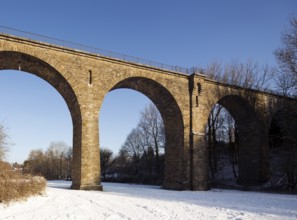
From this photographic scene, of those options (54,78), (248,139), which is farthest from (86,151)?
(248,139)

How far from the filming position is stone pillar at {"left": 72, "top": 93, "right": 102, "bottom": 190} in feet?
61.8

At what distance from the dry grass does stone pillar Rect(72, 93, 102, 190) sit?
4.63m

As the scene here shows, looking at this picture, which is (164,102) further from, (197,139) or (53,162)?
(53,162)

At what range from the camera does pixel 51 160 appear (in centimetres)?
8875

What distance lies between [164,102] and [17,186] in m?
14.1

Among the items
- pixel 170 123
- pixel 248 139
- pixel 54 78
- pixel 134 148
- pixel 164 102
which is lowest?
pixel 248 139

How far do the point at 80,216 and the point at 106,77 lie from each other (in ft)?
39.5

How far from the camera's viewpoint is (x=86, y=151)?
62.6 feet

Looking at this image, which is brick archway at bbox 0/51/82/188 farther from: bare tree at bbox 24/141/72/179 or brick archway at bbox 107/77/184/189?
bare tree at bbox 24/141/72/179

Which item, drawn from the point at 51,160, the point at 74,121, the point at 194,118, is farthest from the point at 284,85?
the point at 51,160

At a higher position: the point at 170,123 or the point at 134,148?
the point at 170,123

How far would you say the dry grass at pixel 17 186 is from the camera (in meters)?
11.1

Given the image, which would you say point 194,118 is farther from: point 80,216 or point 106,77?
point 80,216

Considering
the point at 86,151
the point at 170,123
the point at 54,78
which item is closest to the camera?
the point at 86,151
